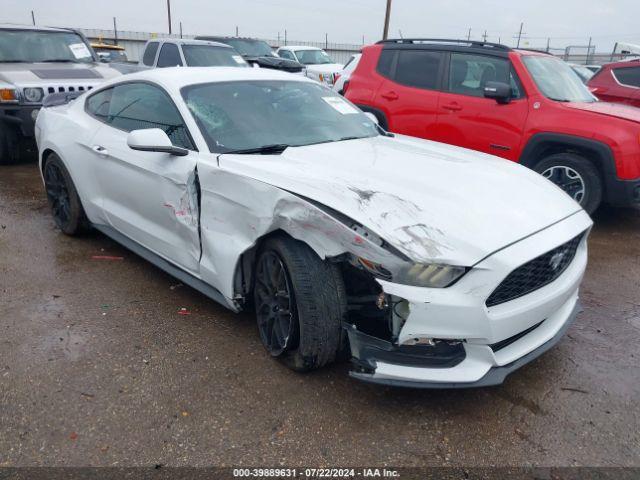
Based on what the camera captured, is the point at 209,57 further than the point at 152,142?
Yes

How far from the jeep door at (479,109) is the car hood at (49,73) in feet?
16.0

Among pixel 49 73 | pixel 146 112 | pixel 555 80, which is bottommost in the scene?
pixel 49 73

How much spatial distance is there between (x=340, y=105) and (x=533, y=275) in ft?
7.13

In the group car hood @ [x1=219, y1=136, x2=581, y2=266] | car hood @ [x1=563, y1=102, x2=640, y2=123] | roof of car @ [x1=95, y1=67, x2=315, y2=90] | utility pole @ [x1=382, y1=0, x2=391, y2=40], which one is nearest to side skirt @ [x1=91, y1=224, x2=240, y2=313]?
car hood @ [x1=219, y1=136, x2=581, y2=266]

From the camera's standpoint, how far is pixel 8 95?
22.2ft

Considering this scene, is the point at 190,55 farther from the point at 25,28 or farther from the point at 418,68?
the point at 418,68

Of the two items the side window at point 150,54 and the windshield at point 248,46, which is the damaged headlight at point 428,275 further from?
the windshield at point 248,46

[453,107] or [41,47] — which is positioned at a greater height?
[41,47]

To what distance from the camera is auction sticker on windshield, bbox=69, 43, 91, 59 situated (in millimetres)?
8211

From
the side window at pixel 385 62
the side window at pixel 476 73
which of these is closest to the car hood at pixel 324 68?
the side window at pixel 385 62

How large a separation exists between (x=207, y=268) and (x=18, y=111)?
17.3 feet

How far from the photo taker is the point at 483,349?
2.31m

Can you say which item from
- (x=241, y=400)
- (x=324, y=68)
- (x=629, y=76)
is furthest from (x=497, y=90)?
(x=324, y=68)

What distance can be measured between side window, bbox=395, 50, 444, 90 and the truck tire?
210 inches
